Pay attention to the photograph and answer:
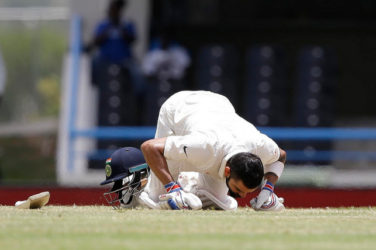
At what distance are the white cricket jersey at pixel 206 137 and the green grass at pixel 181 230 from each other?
396mm

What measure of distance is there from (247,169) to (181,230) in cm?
123

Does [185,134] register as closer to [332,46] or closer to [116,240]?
[116,240]

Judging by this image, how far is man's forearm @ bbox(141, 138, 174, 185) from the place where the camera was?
7812 mm

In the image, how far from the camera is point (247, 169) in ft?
24.4

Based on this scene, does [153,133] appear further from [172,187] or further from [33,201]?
[172,187]

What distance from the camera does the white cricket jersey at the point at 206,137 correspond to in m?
7.64

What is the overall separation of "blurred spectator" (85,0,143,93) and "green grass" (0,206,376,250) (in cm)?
Result: 743

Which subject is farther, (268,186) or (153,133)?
(153,133)

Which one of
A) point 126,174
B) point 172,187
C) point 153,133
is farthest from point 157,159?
point 153,133

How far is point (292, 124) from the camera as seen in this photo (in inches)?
585

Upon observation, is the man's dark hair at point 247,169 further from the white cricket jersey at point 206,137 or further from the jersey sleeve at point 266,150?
the jersey sleeve at point 266,150

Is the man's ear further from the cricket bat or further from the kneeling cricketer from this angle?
the cricket bat

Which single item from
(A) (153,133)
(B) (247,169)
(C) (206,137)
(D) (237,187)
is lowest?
(A) (153,133)

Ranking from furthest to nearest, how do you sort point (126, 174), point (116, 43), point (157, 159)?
point (116, 43) < point (126, 174) < point (157, 159)
